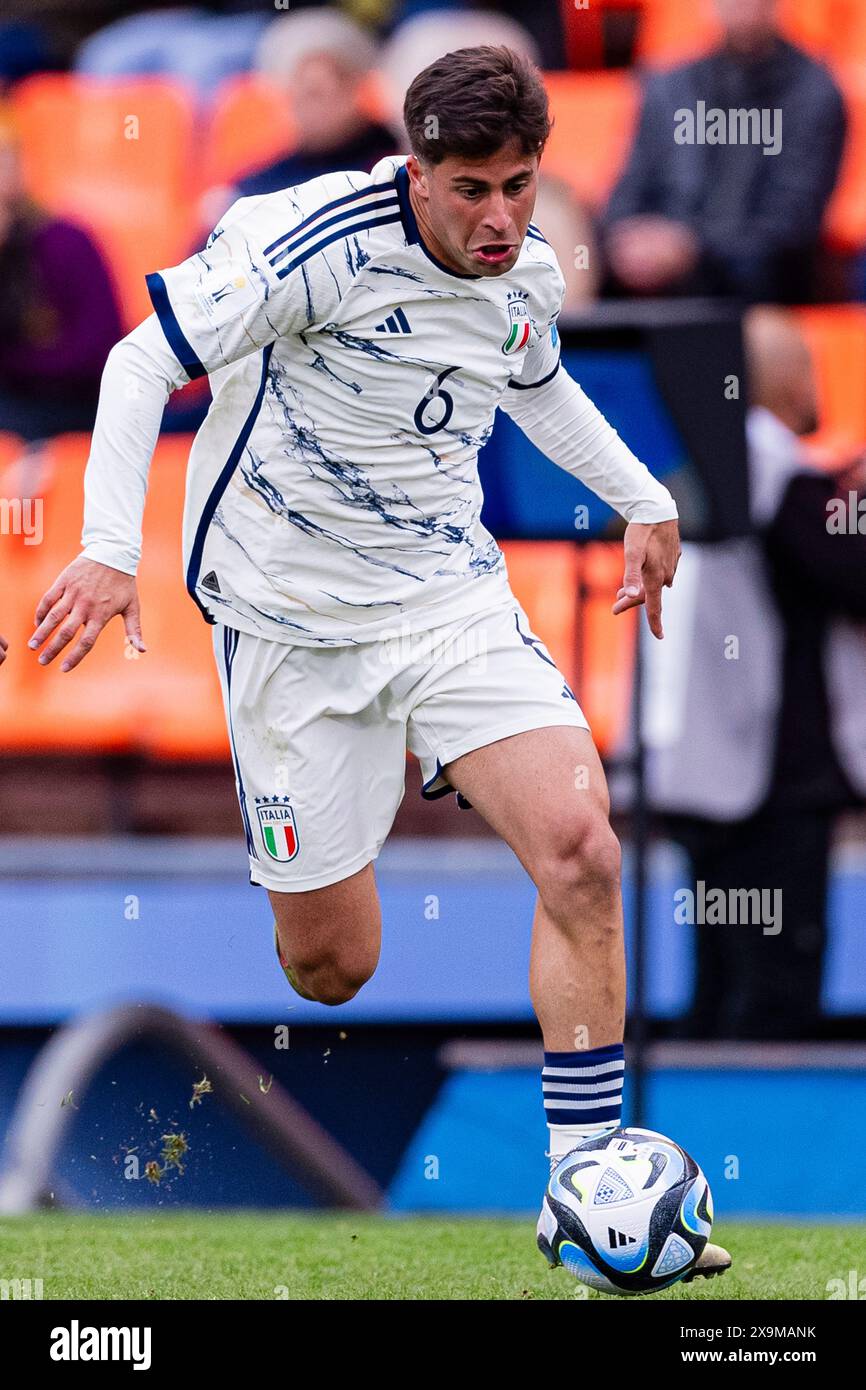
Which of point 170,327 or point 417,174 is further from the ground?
point 417,174

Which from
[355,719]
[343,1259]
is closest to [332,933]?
[355,719]

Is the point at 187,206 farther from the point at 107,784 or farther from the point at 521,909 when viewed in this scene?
the point at 521,909

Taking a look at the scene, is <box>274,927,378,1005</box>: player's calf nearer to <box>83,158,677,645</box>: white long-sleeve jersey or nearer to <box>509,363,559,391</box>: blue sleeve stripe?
<box>83,158,677,645</box>: white long-sleeve jersey

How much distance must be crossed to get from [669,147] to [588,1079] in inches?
199

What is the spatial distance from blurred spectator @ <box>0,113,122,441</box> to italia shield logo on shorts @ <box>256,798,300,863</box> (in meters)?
4.52

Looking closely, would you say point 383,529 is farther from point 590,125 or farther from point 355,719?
point 590,125

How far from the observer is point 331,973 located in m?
4.06

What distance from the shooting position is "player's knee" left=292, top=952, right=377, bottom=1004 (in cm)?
404

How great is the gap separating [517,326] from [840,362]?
15.4 feet

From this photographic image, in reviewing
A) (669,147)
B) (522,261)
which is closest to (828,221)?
(669,147)

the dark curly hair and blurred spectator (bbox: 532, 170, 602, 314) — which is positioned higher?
the dark curly hair

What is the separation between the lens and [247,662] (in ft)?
12.7

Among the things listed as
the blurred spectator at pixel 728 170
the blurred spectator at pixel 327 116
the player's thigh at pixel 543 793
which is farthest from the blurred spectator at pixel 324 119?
the player's thigh at pixel 543 793

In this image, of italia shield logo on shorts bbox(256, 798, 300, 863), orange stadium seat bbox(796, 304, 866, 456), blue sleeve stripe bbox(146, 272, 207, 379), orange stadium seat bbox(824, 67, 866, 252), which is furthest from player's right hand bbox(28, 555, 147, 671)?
orange stadium seat bbox(824, 67, 866, 252)
